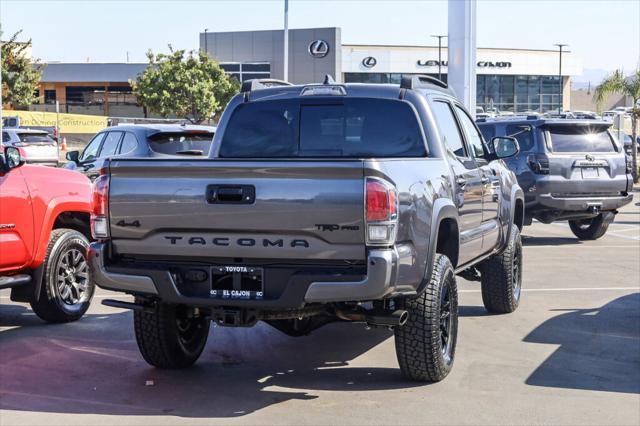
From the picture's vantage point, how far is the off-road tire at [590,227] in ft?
53.2

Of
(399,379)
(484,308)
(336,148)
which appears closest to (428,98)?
(336,148)

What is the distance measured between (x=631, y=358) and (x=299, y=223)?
331cm

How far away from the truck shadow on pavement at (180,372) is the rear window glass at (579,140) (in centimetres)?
716

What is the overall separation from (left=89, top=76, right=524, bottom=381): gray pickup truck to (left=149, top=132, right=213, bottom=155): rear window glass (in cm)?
756

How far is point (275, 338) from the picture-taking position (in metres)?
8.39

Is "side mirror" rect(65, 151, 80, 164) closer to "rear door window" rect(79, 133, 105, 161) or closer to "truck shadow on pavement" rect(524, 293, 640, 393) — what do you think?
"rear door window" rect(79, 133, 105, 161)

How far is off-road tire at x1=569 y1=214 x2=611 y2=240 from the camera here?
53.2ft

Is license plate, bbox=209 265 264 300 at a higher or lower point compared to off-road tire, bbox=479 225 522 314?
higher

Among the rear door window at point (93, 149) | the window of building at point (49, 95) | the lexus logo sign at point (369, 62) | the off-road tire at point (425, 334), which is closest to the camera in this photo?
the off-road tire at point (425, 334)

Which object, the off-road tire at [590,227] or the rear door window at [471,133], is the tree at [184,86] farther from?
the rear door window at [471,133]

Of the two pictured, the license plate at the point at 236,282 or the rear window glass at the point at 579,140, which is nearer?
the license plate at the point at 236,282

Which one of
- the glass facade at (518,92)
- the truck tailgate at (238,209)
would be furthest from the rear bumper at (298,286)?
the glass facade at (518,92)

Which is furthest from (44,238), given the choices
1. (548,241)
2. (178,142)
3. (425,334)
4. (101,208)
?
(548,241)

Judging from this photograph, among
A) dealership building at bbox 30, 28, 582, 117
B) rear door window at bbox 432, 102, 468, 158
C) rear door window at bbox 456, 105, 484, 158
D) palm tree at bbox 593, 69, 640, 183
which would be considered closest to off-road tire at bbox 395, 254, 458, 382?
rear door window at bbox 432, 102, 468, 158
